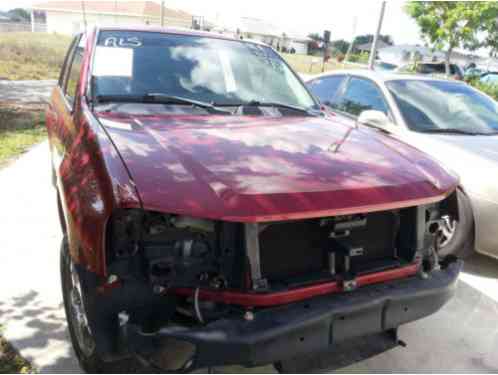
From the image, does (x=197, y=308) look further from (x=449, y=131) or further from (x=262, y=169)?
(x=449, y=131)

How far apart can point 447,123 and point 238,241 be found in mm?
3361

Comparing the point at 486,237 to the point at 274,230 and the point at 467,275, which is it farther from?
the point at 274,230

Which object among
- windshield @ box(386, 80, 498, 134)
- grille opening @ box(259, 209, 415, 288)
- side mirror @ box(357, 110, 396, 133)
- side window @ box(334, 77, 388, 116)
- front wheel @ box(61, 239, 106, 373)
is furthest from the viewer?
side window @ box(334, 77, 388, 116)

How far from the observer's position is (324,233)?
2189 mm

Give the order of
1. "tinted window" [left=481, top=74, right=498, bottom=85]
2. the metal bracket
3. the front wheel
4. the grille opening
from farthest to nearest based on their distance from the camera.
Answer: "tinted window" [left=481, top=74, right=498, bottom=85] → the front wheel → the grille opening → the metal bracket

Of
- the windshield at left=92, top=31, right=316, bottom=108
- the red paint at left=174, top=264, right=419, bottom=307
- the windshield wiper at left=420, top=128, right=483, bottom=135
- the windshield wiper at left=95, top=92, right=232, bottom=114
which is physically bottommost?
the red paint at left=174, top=264, right=419, bottom=307

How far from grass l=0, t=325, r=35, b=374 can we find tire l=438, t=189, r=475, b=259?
309cm

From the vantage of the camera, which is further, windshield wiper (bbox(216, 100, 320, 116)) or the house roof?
the house roof

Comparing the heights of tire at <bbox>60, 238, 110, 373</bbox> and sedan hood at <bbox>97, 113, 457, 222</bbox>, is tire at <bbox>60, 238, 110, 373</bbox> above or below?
below

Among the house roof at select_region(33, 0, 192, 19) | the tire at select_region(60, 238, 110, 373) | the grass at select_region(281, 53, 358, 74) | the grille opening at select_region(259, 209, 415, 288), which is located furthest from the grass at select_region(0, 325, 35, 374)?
the house roof at select_region(33, 0, 192, 19)

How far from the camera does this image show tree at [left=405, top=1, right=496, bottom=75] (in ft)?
46.6

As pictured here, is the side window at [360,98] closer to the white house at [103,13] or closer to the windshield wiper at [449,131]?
the windshield wiper at [449,131]

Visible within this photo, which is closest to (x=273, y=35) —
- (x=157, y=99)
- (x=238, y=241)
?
(x=157, y=99)

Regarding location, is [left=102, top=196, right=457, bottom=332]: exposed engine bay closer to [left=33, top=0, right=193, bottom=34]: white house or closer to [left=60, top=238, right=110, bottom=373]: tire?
[left=60, top=238, right=110, bottom=373]: tire
